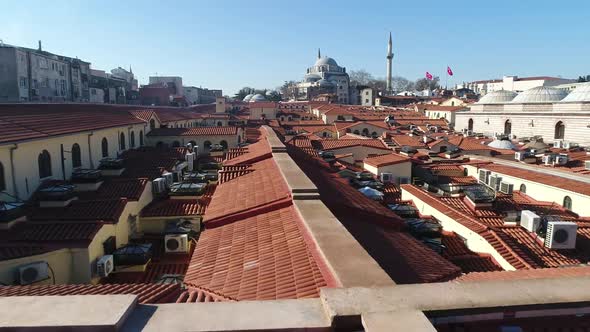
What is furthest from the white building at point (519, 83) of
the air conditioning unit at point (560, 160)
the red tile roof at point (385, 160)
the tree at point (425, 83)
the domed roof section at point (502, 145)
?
the red tile roof at point (385, 160)

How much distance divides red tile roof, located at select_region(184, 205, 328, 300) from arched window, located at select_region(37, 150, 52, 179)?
487 inches

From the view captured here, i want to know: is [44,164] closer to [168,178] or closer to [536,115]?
[168,178]

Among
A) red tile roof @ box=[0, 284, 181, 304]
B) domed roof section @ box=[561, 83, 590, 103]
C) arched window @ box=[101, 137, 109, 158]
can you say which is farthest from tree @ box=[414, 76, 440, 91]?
red tile roof @ box=[0, 284, 181, 304]

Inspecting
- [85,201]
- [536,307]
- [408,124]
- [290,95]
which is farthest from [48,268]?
[290,95]

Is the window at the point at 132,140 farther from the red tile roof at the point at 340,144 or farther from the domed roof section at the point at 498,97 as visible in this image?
the domed roof section at the point at 498,97

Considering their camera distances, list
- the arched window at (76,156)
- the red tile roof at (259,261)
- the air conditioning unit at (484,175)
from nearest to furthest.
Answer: the red tile roof at (259,261) → the arched window at (76,156) → the air conditioning unit at (484,175)

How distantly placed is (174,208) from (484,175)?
16.4 meters

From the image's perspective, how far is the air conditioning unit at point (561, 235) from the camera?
458 inches

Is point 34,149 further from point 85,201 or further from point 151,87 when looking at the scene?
point 151,87

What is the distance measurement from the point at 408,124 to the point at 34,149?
49.4 metres

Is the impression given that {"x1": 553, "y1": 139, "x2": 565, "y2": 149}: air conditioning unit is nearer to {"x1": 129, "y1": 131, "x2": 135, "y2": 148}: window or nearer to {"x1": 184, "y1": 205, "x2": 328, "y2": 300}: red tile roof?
{"x1": 129, "y1": 131, "x2": 135, "y2": 148}: window

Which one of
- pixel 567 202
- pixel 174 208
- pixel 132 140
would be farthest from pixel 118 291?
Result: pixel 132 140

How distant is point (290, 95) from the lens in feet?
378

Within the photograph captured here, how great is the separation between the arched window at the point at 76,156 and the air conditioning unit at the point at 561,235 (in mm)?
20426
